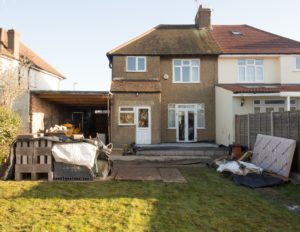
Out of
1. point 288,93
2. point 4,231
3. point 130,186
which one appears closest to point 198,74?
point 288,93

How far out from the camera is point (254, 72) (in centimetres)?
1884

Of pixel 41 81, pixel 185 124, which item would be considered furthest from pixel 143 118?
pixel 41 81

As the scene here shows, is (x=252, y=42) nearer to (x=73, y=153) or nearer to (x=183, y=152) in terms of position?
(x=183, y=152)

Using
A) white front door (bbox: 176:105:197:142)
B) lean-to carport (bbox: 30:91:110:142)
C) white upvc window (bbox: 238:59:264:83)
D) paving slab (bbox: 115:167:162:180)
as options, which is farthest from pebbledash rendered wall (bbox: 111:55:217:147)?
paving slab (bbox: 115:167:162:180)

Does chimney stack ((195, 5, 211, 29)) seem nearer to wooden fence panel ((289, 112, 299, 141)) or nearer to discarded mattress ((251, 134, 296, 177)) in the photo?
discarded mattress ((251, 134, 296, 177))

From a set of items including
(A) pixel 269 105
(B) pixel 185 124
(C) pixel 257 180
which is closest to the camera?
(C) pixel 257 180

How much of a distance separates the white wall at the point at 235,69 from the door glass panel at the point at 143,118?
5.53 meters

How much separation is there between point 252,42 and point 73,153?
16308 mm

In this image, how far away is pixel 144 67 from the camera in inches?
718

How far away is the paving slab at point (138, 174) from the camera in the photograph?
901cm

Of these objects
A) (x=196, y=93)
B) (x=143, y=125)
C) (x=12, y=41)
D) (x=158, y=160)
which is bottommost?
(x=158, y=160)

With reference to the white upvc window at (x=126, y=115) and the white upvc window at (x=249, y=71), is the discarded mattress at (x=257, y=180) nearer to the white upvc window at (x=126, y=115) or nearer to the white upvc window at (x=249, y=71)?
the white upvc window at (x=126, y=115)

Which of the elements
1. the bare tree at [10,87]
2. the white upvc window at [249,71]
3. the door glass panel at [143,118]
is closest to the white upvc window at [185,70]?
the white upvc window at [249,71]

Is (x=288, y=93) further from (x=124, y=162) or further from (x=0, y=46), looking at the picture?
(x=0, y=46)
